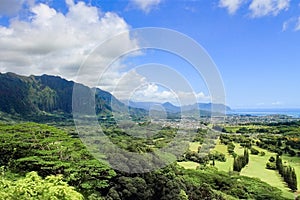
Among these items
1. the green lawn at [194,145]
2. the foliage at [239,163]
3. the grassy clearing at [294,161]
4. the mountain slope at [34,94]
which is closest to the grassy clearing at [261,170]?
the grassy clearing at [294,161]

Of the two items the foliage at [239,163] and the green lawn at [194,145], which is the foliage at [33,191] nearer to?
the green lawn at [194,145]

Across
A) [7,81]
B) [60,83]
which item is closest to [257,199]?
[7,81]

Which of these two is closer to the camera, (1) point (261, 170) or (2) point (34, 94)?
(1) point (261, 170)

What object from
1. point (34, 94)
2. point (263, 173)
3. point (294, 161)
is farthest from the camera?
point (34, 94)

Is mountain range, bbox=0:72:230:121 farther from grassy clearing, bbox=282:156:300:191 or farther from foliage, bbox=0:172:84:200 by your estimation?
foliage, bbox=0:172:84:200

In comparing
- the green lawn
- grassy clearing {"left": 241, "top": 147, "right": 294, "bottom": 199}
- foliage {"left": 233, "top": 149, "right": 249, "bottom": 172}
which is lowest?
grassy clearing {"left": 241, "top": 147, "right": 294, "bottom": 199}

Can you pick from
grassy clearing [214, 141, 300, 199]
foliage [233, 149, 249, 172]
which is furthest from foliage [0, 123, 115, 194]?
foliage [233, 149, 249, 172]

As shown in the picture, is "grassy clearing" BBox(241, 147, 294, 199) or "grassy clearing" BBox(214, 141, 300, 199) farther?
"grassy clearing" BBox(214, 141, 300, 199)

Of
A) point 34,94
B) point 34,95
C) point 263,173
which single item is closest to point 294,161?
point 263,173

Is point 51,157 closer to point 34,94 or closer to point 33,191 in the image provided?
point 33,191

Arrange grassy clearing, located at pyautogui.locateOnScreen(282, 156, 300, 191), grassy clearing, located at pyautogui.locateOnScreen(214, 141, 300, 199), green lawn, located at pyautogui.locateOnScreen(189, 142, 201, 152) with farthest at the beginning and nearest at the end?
grassy clearing, located at pyautogui.locateOnScreen(282, 156, 300, 191) < grassy clearing, located at pyautogui.locateOnScreen(214, 141, 300, 199) < green lawn, located at pyautogui.locateOnScreen(189, 142, 201, 152)

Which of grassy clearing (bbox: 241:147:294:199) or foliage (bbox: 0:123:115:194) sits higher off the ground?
Answer: foliage (bbox: 0:123:115:194)
